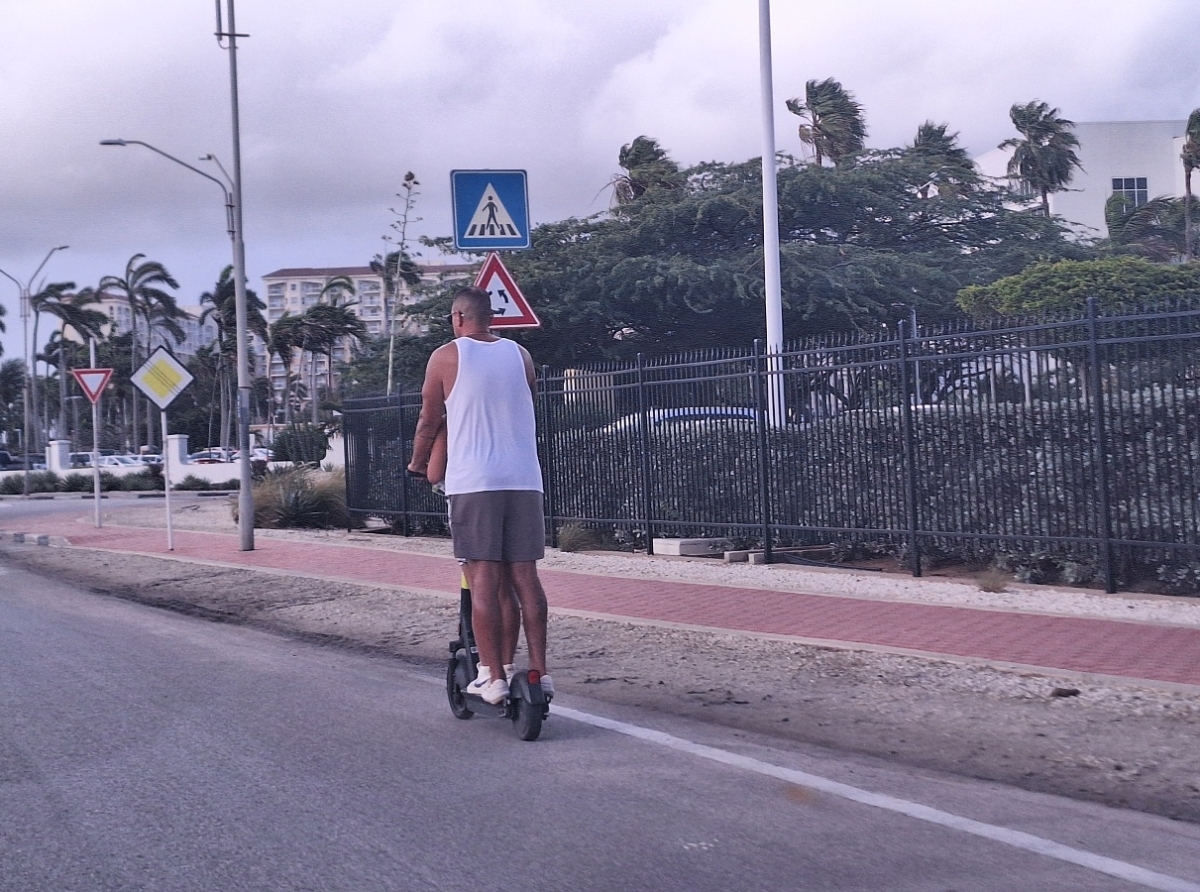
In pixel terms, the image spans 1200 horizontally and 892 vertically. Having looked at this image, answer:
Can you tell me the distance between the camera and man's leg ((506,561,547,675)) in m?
5.72

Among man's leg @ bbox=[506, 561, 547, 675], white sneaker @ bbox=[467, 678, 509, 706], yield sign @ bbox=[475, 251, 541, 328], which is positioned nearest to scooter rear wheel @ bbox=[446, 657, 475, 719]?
white sneaker @ bbox=[467, 678, 509, 706]

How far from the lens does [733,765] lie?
17.6 ft

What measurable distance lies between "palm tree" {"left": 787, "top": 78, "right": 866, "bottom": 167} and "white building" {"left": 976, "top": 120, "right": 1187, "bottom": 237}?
606 inches

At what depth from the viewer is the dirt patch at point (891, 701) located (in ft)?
17.6

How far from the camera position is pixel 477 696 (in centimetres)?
589

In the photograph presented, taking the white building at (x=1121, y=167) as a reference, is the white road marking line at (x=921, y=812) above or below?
below

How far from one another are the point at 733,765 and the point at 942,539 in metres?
6.10

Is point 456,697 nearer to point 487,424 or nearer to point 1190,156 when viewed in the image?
point 487,424

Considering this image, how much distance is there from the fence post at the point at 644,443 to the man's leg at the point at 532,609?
809cm

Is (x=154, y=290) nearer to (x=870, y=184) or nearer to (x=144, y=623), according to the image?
(x=870, y=184)

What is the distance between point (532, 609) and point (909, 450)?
609cm

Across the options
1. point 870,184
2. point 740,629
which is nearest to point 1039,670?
point 740,629

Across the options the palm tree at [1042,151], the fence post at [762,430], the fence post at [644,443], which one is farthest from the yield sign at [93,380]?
the palm tree at [1042,151]

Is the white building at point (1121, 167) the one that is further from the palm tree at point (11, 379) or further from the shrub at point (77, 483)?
the palm tree at point (11, 379)
